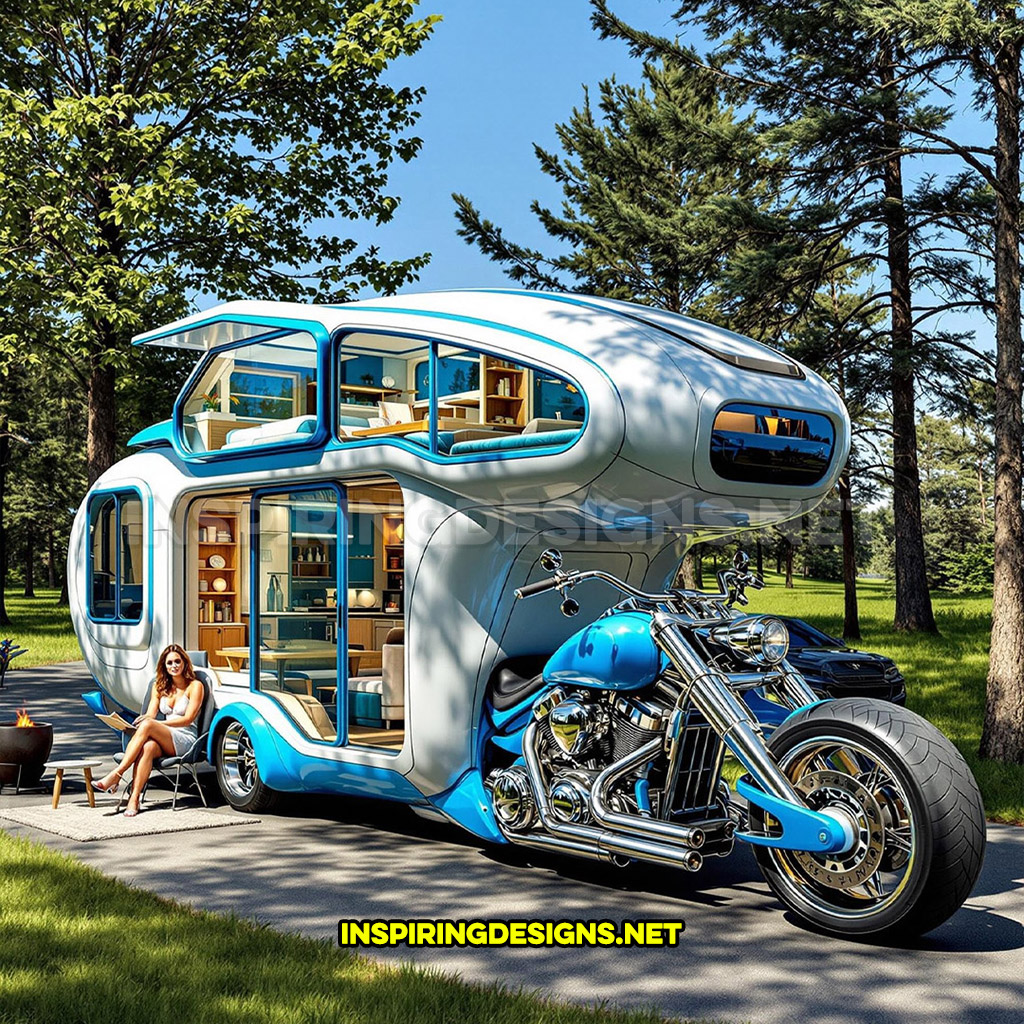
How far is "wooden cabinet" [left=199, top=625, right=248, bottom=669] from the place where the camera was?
10.5 meters

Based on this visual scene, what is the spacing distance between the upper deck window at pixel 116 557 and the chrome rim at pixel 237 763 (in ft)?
6.59

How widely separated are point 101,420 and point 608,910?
40.9ft

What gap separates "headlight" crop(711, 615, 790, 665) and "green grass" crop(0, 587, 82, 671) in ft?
60.8

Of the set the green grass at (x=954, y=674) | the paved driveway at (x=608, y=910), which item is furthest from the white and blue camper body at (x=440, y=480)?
the green grass at (x=954, y=674)

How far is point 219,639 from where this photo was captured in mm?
10758

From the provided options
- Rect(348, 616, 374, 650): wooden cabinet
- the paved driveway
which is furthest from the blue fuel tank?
Rect(348, 616, 374, 650): wooden cabinet

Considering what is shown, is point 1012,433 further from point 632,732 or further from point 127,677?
point 127,677

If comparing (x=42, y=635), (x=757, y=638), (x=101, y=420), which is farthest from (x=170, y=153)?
(x=42, y=635)

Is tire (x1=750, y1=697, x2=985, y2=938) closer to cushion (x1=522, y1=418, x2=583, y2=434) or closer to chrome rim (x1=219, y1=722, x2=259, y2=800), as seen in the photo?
cushion (x1=522, y1=418, x2=583, y2=434)

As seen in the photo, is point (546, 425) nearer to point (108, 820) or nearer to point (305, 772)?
point (305, 772)

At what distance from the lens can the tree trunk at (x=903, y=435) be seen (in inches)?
741

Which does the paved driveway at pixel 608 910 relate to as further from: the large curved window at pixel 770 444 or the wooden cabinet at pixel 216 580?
the large curved window at pixel 770 444

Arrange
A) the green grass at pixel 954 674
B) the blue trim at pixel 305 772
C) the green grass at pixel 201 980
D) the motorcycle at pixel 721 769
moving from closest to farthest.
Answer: the green grass at pixel 201 980
the motorcycle at pixel 721 769
the blue trim at pixel 305 772
the green grass at pixel 954 674

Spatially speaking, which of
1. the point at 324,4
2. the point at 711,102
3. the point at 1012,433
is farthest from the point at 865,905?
the point at 324,4
